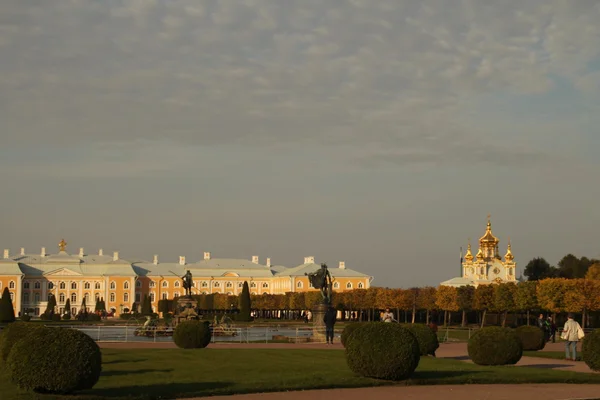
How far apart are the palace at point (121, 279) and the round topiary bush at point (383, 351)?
99.1 meters

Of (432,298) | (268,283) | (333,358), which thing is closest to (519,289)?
(432,298)

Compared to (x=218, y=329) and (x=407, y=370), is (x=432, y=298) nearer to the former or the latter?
(x=218, y=329)

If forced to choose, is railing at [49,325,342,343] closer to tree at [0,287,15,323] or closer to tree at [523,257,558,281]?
tree at [0,287,15,323]

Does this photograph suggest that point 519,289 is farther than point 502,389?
Yes

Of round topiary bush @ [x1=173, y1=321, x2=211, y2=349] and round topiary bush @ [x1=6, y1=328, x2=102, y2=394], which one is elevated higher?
round topiary bush @ [x1=6, y1=328, x2=102, y2=394]

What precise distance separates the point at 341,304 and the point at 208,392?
2811 inches

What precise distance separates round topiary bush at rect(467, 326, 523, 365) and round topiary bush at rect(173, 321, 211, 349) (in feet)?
28.7

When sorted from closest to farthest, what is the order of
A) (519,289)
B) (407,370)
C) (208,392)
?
(208,392), (407,370), (519,289)

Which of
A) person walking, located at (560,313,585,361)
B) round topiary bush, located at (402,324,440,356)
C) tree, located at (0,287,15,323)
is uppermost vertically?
person walking, located at (560,313,585,361)

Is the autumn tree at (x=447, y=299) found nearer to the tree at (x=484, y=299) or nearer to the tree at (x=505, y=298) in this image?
the tree at (x=484, y=299)

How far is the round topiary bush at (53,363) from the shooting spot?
13.0 meters

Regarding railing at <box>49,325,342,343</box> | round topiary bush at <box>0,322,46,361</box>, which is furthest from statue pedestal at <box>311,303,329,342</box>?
round topiary bush at <box>0,322,46,361</box>

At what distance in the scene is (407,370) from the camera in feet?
51.0

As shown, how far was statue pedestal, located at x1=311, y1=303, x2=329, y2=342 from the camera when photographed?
32.5m
